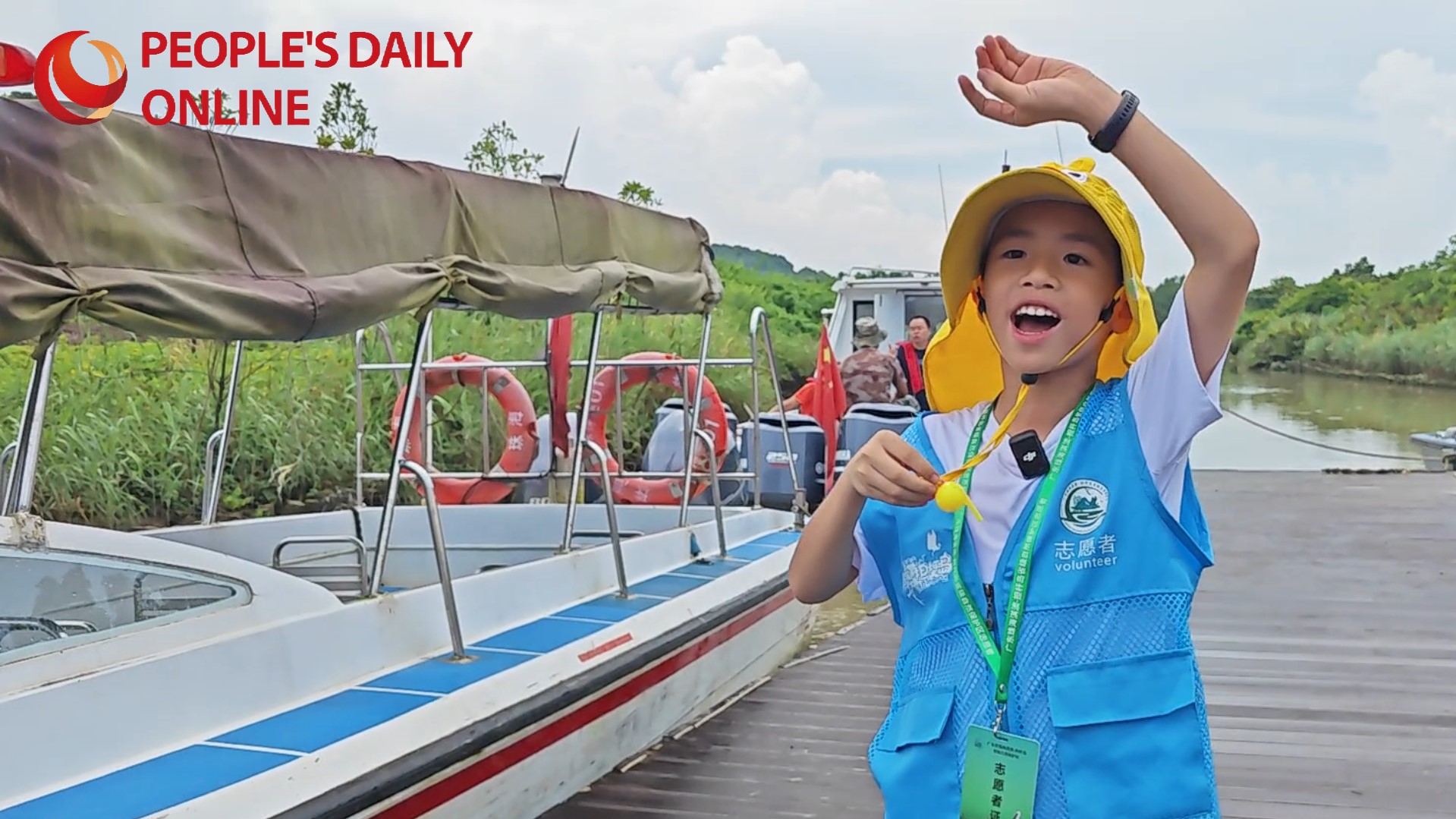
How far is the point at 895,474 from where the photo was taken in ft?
5.23

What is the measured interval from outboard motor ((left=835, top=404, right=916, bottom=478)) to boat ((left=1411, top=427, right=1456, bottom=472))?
25.4 ft

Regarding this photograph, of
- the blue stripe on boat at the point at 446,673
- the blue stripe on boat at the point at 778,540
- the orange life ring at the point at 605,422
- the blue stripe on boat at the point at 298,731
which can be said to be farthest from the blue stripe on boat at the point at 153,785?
the orange life ring at the point at 605,422

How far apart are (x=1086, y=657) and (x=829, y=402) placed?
9244mm

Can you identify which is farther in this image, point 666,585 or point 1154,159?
point 666,585

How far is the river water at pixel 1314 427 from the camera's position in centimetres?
1769

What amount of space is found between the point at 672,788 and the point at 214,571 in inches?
72.3

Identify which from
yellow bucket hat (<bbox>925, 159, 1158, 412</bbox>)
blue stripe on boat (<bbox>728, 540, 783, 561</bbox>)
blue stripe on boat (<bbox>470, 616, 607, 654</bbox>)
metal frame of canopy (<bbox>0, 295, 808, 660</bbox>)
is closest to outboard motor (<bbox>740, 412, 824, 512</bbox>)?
metal frame of canopy (<bbox>0, 295, 808, 660</bbox>)

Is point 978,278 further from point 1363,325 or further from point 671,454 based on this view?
point 1363,325

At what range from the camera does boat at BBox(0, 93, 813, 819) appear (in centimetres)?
300

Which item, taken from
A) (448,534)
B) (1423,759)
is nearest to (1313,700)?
(1423,759)

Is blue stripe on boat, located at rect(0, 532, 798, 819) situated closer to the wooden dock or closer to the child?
the wooden dock

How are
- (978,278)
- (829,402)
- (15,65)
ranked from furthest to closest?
(829,402) < (15,65) < (978,278)

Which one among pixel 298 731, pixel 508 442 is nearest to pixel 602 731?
pixel 298 731

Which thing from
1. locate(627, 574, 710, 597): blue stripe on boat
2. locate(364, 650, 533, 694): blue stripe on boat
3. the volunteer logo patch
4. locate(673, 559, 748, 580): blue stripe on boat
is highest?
the volunteer logo patch
